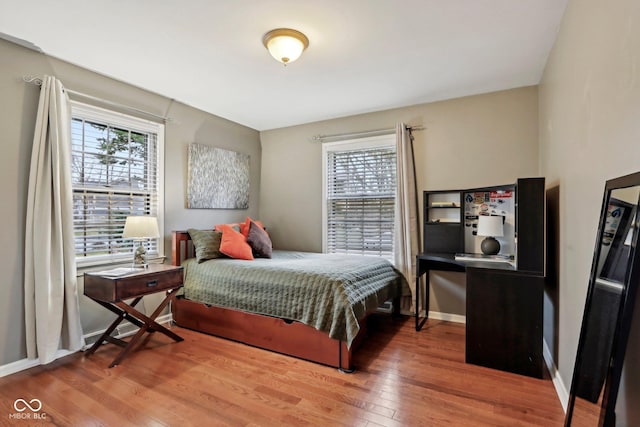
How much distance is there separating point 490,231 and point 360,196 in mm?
1577

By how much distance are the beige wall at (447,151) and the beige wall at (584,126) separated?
62 cm

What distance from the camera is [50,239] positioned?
2.48 meters

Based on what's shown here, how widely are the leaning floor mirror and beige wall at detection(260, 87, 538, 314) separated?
213cm

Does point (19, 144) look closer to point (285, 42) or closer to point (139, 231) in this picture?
point (139, 231)

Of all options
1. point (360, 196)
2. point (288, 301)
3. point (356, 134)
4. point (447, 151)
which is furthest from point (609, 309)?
point (356, 134)

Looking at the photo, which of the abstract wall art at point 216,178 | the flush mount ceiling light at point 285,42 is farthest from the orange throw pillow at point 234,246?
the flush mount ceiling light at point 285,42

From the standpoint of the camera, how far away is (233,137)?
4.35 metres

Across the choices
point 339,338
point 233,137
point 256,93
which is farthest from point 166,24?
point 339,338

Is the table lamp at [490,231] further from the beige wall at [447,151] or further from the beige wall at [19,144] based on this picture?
the beige wall at [19,144]

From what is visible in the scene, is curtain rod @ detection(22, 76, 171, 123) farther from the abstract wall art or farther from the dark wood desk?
the dark wood desk

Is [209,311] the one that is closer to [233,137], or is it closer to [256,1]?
[233,137]

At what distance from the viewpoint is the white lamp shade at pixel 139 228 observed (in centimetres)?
271

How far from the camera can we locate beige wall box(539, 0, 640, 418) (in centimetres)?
119

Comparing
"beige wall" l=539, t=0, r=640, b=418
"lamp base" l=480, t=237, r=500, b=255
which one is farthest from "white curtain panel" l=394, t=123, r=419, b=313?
"beige wall" l=539, t=0, r=640, b=418
